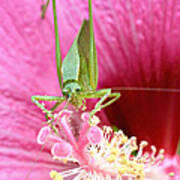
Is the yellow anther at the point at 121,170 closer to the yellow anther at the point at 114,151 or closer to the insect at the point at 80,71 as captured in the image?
the yellow anther at the point at 114,151

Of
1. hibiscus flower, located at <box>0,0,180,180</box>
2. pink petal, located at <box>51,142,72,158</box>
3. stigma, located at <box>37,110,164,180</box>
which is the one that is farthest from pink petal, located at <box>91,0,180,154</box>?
pink petal, located at <box>51,142,72,158</box>

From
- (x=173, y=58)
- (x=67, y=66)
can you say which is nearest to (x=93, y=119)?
(x=67, y=66)

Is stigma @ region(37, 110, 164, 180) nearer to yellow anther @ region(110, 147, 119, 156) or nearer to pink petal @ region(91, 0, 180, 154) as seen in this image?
yellow anther @ region(110, 147, 119, 156)

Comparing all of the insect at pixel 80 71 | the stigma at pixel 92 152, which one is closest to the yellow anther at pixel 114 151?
the stigma at pixel 92 152

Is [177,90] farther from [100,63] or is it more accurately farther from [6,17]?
[6,17]

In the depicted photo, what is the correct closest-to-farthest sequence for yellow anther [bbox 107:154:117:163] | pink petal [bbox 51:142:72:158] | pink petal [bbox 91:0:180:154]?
pink petal [bbox 51:142:72:158] → yellow anther [bbox 107:154:117:163] → pink petal [bbox 91:0:180:154]
